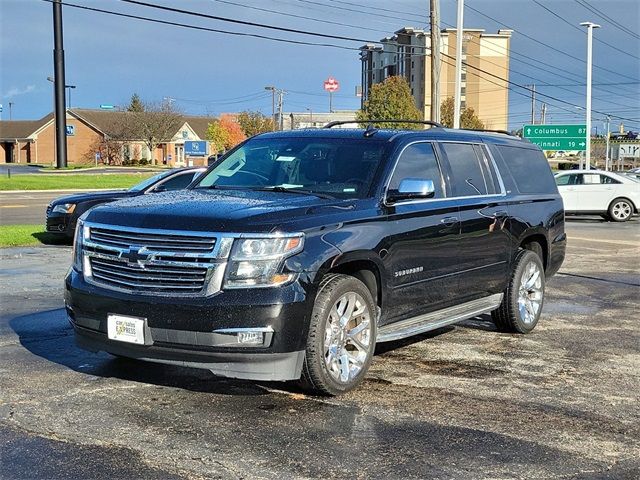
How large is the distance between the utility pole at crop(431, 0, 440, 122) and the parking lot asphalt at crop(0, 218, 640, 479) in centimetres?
1907

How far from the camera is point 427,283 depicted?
6.53 metres

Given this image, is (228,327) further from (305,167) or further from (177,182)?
(177,182)

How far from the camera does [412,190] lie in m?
6.08

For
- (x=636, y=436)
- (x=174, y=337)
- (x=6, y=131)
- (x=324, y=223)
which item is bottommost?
(x=636, y=436)

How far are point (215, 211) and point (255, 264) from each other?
0.54 metres

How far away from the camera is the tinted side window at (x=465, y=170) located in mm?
7188

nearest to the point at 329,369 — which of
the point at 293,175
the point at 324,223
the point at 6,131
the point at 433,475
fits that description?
the point at 324,223

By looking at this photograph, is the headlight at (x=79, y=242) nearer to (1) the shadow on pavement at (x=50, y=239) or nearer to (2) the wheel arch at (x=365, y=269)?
(2) the wheel arch at (x=365, y=269)

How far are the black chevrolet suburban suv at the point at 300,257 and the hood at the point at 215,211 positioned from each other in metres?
0.01

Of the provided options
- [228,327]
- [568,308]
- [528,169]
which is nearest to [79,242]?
[228,327]

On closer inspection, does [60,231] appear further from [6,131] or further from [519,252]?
[6,131]

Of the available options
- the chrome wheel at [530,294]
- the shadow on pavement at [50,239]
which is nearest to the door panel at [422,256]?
the chrome wheel at [530,294]

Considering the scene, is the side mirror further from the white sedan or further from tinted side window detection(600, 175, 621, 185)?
tinted side window detection(600, 175, 621, 185)

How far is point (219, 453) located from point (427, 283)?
268 centimetres
